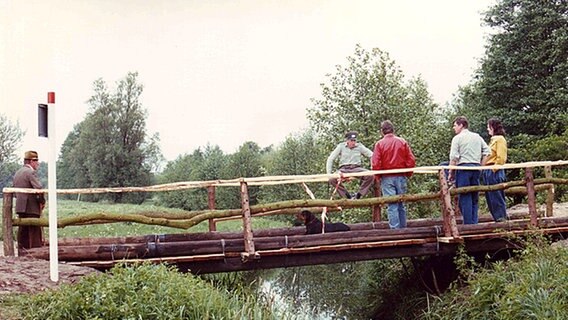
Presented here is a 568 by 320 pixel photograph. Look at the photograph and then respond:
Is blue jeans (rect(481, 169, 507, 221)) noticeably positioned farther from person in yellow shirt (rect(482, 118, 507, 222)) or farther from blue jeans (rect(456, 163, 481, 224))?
blue jeans (rect(456, 163, 481, 224))

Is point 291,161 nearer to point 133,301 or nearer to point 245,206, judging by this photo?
point 245,206

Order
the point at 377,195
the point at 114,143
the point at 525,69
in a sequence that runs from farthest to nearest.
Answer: the point at 114,143 < the point at 525,69 < the point at 377,195

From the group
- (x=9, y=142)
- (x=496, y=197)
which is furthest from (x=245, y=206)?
(x=9, y=142)

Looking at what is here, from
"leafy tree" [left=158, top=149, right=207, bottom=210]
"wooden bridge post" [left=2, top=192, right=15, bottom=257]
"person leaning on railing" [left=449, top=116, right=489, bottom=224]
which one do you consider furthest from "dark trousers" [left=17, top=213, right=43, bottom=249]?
"leafy tree" [left=158, top=149, right=207, bottom=210]

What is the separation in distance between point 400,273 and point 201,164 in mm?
34957

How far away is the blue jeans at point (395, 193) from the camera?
10102 mm

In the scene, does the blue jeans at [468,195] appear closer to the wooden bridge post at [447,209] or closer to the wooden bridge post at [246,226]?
→ the wooden bridge post at [447,209]

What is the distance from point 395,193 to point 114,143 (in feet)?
126

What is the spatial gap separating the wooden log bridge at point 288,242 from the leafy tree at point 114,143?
115ft

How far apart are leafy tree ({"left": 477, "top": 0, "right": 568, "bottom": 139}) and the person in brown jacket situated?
63.0 feet

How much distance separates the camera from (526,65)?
83.5 ft

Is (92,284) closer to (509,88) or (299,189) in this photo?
(509,88)

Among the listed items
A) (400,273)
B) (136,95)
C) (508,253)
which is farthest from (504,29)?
(136,95)

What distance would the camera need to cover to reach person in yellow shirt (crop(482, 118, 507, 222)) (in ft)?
34.1
